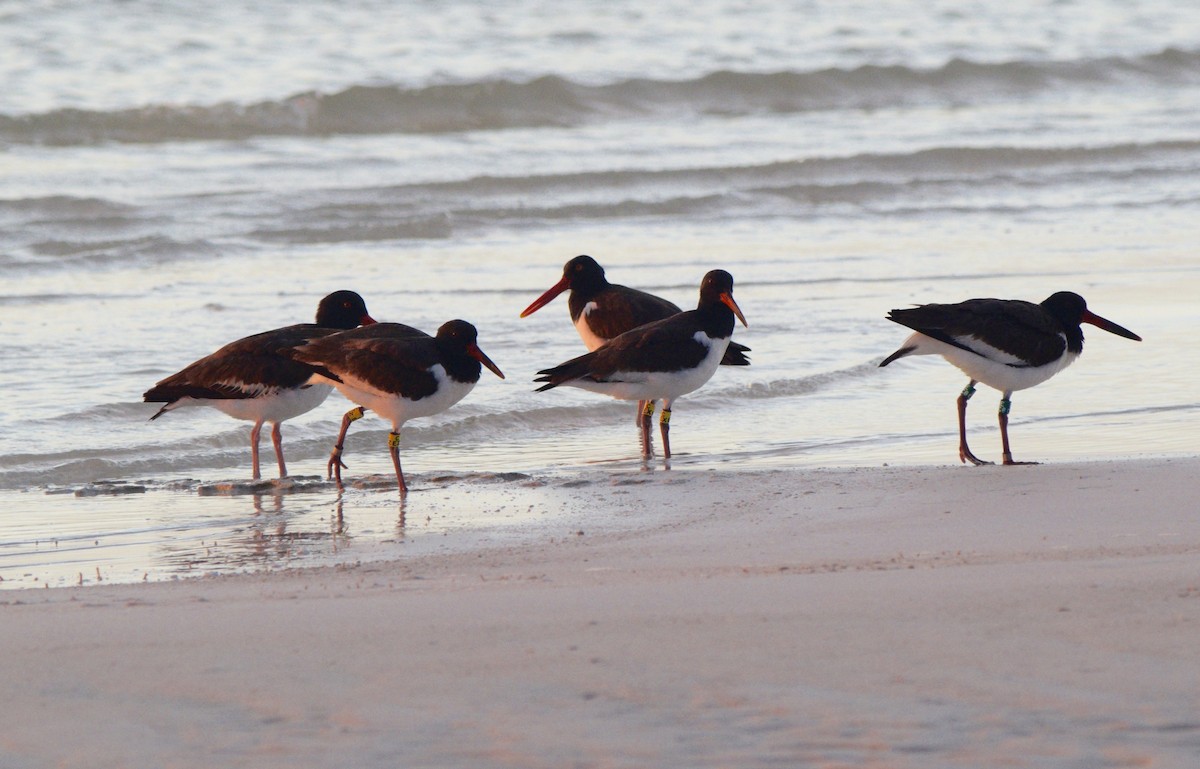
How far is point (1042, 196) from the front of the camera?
1524cm

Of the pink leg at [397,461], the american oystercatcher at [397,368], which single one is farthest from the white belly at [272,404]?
the pink leg at [397,461]

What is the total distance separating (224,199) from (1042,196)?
25.0ft

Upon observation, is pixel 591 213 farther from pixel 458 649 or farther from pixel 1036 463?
pixel 458 649

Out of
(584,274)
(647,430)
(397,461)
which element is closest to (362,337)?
(397,461)

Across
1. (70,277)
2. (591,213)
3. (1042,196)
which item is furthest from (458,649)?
(1042,196)

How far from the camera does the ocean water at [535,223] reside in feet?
22.0

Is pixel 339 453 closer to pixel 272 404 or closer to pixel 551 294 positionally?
pixel 272 404

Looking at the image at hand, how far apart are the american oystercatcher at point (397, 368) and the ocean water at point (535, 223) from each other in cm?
30

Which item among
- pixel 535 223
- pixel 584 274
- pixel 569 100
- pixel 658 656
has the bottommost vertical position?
pixel 658 656

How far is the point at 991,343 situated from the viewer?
6.55 metres

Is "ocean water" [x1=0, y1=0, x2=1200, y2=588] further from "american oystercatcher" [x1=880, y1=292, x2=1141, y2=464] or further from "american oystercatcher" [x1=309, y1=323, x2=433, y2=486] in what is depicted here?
"american oystercatcher" [x1=880, y1=292, x2=1141, y2=464]

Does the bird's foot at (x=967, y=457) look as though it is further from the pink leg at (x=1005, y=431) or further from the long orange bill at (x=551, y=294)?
the long orange bill at (x=551, y=294)

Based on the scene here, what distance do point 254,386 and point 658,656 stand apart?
11.2ft

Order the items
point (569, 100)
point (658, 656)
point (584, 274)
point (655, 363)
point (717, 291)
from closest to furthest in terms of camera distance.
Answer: point (658, 656), point (655, 363), point (717, 291), point (584, 274), point (569, 100)
